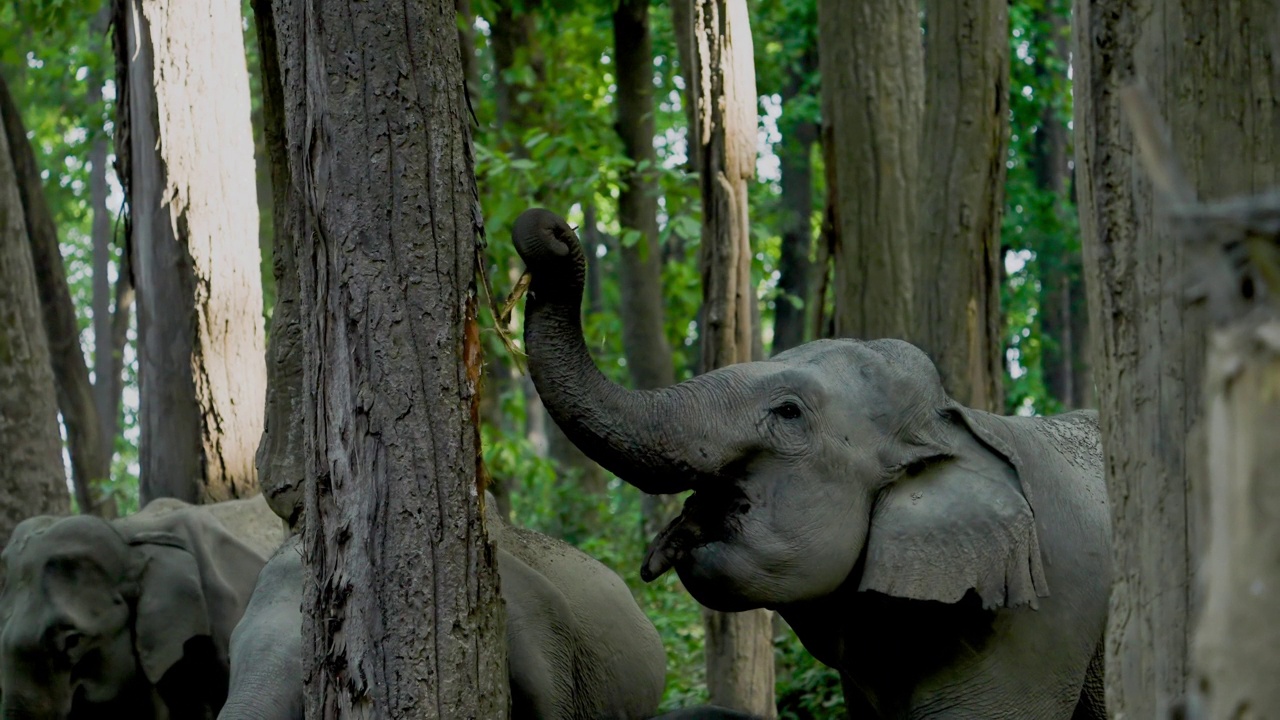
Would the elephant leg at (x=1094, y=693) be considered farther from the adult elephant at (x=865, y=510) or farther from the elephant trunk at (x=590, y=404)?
the elephant trunk at (x=590, y=404)

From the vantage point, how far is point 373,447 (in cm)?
438

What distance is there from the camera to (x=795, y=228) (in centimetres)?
2011

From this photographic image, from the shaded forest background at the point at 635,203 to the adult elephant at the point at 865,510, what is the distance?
2650 mm

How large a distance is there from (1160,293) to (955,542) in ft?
4.72

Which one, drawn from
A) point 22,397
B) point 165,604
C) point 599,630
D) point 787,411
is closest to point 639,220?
point 22,397

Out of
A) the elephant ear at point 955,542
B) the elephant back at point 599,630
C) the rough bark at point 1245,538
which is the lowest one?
the elephant back at point 599,630

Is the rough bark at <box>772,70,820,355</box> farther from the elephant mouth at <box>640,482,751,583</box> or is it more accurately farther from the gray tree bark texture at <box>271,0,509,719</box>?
the gray tree bark texture at <box>271,0,509,719</box>

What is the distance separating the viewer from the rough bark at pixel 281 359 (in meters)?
5.77

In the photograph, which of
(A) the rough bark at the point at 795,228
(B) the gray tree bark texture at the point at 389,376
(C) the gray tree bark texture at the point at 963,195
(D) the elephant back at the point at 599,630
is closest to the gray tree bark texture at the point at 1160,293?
(B) the gray tree bark texture at the point at 389,376

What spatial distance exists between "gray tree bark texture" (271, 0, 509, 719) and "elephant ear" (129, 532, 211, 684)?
2.61 m

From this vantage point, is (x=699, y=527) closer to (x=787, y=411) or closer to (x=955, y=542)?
(x=787, y=411)

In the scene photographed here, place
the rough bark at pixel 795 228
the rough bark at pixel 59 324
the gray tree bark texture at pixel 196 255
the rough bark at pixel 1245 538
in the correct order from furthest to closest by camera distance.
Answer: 1. the rough bark at pixel 795 228
2. the rough bark at pixel 59 324
3. the gray tree bark texture at pixel 196 255
4. the rough bark at pixel 1245 538

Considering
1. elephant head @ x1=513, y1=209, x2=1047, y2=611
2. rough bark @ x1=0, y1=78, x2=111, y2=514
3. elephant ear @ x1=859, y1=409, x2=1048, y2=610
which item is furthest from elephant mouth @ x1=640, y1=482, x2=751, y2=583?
rough bark @ x1=0, y1=78, x2=111, y2=514

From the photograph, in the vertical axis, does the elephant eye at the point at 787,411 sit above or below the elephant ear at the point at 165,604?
above
